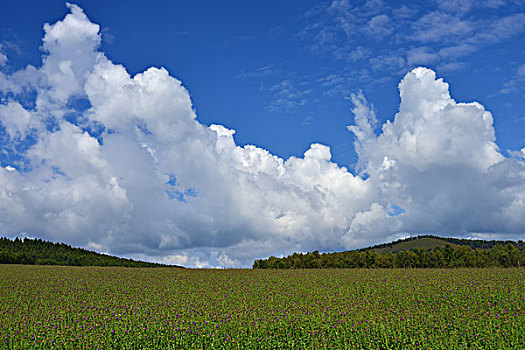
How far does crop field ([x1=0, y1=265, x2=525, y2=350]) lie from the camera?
502 inches

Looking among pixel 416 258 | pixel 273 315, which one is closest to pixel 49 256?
pixel 416 258

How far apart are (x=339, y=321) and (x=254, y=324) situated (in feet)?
10.5

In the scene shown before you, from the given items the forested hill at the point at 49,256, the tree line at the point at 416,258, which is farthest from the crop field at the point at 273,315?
the forested hill at the point at 49,256

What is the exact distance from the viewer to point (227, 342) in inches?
502

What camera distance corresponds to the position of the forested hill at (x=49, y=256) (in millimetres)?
62625

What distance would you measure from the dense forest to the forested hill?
2814cm

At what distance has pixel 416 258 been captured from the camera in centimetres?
6159

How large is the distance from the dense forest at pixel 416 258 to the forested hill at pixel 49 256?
28.1 m

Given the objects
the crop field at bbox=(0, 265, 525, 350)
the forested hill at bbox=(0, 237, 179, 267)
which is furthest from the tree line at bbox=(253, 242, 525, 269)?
the crop field at bbox=(0, 265, 525, 350)

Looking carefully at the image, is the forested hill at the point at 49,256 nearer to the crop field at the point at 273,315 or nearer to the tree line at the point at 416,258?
the tree line at the point at 416,258

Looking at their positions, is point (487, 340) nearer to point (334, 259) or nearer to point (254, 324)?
point (254, 324)

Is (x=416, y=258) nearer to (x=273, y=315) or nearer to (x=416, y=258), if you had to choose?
(x=416, y=258)

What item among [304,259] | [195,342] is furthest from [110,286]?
[304,259]

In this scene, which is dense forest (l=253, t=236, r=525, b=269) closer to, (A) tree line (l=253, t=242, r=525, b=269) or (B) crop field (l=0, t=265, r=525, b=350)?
(A) tree line (l=253, t=242, r=525, b=269)
